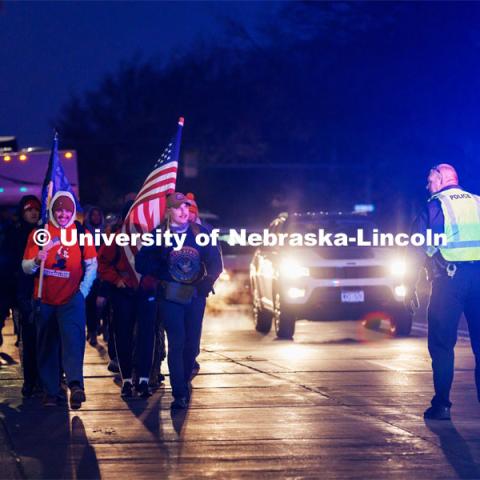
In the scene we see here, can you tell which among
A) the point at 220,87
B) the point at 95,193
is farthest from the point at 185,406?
the point at 95,193

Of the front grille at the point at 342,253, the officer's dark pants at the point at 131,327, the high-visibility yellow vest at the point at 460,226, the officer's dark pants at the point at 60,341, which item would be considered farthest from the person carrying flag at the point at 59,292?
the front grille at the point at 342,253

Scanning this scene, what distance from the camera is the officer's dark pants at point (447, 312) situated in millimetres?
10711

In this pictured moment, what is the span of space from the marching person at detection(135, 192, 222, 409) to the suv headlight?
23.9 feet

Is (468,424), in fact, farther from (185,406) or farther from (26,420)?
(26,420)

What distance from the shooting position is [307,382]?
42.9ft

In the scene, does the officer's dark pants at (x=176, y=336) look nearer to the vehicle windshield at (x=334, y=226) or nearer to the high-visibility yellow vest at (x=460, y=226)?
the high-visibility yellow vest at (x=460, y=226)

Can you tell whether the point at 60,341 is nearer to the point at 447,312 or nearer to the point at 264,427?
the point at 264,427

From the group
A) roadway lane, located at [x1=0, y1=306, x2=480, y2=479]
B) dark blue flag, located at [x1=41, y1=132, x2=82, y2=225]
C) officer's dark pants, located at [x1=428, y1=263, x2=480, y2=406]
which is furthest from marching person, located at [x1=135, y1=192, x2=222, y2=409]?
officer's dark pants, located at [x1=428, y1=263, x2=480, y2=406]

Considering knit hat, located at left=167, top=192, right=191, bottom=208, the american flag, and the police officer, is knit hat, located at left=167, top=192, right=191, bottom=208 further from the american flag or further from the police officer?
the police officer

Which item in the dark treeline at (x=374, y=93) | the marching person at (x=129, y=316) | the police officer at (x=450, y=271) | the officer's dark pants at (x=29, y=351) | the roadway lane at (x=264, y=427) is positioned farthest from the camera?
the dark treeline at (x=374, y=93)

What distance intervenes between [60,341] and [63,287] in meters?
0.56

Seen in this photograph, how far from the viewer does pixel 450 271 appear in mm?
10750

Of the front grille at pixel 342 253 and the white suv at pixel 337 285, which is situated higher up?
the front grille at pixel 342 253

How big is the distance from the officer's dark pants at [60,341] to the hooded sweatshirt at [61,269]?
3.0 inches
